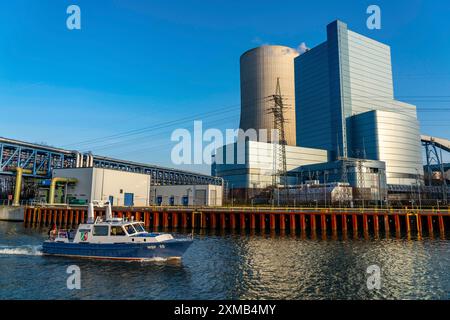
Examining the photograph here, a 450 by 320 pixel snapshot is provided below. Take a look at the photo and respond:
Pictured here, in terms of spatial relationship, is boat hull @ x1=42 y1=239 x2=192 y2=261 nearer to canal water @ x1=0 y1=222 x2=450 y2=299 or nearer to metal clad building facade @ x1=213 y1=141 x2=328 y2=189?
canal water @ x1=0 y1=222 x2=450 y2=299

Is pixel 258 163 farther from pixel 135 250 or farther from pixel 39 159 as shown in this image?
pixel 135 250

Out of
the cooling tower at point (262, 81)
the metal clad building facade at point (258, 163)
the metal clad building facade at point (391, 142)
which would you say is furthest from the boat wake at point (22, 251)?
the metal clad building facade at point (391, 142)

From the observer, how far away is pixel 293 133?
175625mm

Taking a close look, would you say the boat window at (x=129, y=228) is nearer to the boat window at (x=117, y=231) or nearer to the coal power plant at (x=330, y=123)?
the boat window at (x=117, y=231)

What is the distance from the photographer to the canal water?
63.9ft

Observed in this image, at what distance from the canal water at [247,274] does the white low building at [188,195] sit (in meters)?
50.9

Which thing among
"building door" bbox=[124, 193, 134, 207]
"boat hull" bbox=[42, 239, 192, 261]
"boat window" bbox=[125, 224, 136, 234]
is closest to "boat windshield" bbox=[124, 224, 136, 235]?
"boat window" bbox=[125, 224, 136, 234]

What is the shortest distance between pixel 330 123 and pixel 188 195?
298 ft

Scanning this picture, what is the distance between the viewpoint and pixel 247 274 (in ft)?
78.3

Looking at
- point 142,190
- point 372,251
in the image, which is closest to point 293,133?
point 142,190

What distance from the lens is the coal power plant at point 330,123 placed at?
137m

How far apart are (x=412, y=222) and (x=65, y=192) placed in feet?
235

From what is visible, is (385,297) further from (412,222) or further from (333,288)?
(412,222)

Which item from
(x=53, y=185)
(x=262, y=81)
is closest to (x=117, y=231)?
(x=53, y=185)
